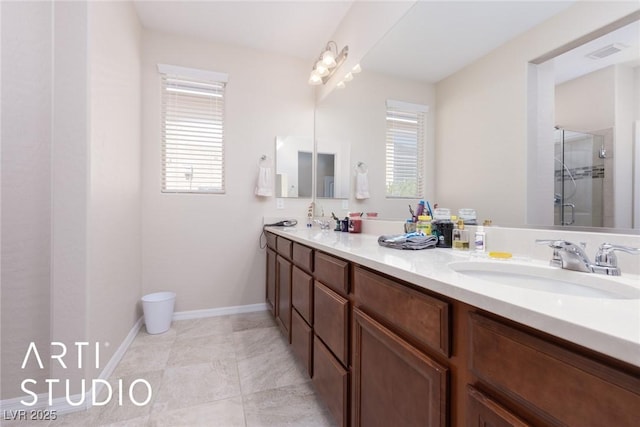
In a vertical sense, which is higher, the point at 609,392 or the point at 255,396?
the point at 609,392

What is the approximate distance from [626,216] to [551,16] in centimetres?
70

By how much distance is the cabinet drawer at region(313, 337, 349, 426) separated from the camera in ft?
3.31

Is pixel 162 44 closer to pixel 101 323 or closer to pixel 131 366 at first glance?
pixel 101 323

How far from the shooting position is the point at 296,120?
2.86 metres

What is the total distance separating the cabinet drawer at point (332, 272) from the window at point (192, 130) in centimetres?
169

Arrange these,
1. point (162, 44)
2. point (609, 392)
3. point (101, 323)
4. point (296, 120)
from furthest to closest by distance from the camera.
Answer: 1. point (296, 120)
2. point (162, 44)
3. point (101, 323)
4. point (609, 392)

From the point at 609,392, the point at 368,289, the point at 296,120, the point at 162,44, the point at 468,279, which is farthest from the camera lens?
the point at 296,120

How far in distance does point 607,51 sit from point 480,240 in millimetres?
686

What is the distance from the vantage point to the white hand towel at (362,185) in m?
1.98

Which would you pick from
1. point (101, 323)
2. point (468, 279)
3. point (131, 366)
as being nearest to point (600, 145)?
point (468, 279)

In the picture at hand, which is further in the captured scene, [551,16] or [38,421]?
[38,421]

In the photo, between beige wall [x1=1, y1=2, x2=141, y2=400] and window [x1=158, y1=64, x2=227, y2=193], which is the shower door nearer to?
beige wall [x1=1, y1=2, x2=141, y2=400]

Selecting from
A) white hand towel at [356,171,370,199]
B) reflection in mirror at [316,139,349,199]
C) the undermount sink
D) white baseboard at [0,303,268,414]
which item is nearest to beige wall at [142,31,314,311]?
reflection in mirror at [316,139,349,199]

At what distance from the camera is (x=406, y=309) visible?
2.29ft
